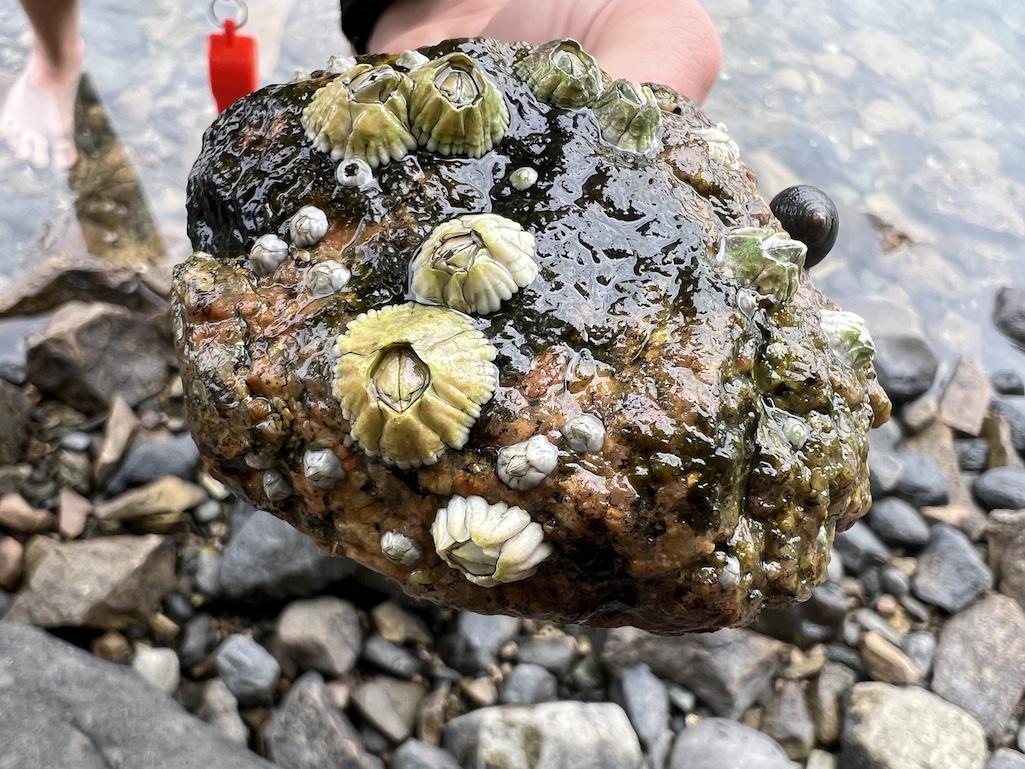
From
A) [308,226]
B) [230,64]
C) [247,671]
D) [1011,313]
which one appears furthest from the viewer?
[1011,313]

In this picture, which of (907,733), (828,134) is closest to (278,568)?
(907,733)

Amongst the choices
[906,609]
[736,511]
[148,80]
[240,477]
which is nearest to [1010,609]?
[906,609]

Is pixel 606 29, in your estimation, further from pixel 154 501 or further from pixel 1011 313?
pixel 1011 313

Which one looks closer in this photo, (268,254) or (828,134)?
(268,254)

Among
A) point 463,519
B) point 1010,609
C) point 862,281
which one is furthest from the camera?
point 862,281

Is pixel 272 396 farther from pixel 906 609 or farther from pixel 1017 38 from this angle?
pixel 1017 38

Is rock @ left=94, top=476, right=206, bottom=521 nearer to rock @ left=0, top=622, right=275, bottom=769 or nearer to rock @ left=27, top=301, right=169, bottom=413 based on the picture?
rock @ left=27, top=301, right=169, bottom=413
